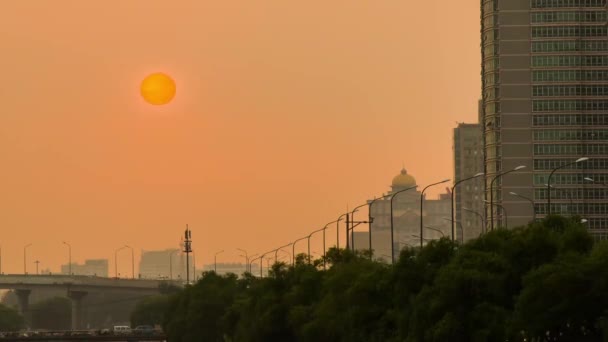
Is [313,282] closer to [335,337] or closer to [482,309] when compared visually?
[335,337]

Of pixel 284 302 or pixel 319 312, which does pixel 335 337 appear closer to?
pixel 319 312

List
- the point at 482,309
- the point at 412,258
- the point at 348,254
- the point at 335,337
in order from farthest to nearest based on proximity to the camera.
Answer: the point at 348,254, the point at 335,337, the point at 412,258, the point at 482,309

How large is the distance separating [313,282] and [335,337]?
16846 mm

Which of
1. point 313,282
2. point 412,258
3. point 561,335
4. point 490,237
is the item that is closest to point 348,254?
point 313,282

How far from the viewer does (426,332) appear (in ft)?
325

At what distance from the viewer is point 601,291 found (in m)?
83.1

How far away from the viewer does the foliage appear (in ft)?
276

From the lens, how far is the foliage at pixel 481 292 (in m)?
84.1

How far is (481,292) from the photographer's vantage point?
96.2m

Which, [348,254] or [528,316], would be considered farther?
[348,254]

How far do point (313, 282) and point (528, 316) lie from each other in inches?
2678

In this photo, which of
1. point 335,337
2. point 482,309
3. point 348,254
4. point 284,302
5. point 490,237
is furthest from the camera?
point 284,302

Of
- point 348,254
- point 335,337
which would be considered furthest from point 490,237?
point 348,254

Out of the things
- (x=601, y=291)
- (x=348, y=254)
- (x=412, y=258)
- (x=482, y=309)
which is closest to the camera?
(x=601, y=291)
